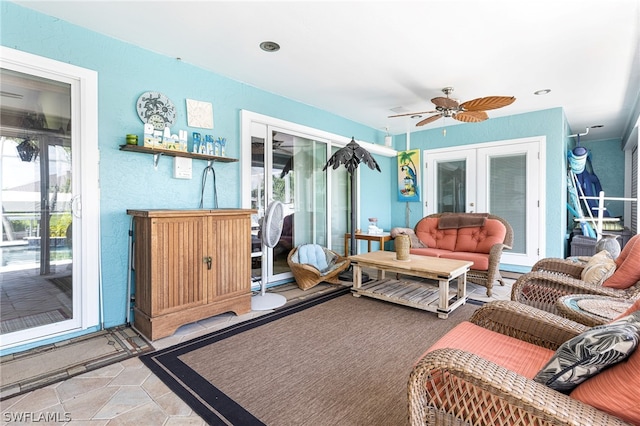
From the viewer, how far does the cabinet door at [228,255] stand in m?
2.81

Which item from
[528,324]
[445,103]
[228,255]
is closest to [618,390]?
[528,324]

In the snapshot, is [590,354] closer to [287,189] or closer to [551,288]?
[551,288]

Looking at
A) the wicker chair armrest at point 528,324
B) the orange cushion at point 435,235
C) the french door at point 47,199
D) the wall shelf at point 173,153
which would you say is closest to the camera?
the wicker chair armrest at point 528,324

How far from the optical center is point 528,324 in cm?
157

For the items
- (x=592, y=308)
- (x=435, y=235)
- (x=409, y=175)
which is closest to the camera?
(x=592, y=308)

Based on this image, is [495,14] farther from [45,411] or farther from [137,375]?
[45,411]

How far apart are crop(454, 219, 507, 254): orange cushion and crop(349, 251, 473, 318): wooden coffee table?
77 cm

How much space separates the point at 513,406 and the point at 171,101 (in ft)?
11.2

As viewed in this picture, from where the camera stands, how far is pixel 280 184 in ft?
14.0

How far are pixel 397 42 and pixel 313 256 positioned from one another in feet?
8.91

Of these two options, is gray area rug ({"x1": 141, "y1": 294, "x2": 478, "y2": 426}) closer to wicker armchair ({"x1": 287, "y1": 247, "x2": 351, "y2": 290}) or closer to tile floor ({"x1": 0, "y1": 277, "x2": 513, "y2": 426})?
tile floor ({"x1": 0, "y1": 277, "x2": 513, "y2": 426})

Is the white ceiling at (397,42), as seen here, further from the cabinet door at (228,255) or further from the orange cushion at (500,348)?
the orange cushion at (500,348)

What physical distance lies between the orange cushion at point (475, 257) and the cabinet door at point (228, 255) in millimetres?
2504

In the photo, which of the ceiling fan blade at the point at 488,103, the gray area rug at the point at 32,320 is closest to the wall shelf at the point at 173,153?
the gray area rug at the point at 32,320
